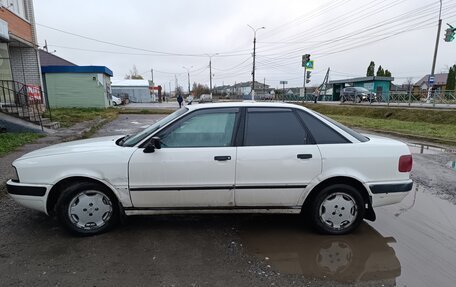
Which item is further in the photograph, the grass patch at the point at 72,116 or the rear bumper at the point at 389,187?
the grass patch at the point at 72,116

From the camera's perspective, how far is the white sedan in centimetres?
352

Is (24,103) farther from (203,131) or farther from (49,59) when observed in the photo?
(49,59)

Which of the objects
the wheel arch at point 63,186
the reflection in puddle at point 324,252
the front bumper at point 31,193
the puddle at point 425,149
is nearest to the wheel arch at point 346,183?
the reflection in puddle at point 324,252

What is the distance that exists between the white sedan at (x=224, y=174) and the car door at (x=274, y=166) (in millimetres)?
11

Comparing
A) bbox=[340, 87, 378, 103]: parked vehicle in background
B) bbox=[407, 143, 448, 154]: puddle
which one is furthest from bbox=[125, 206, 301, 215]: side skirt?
bbox=[340, 87, 378, 103]: parked vehicle in background

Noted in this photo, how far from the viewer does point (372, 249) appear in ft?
11.3

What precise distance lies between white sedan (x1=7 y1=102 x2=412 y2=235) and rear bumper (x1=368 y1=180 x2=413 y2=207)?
12mm

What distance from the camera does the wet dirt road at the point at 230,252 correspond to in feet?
9.44

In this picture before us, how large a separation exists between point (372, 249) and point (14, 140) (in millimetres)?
9856

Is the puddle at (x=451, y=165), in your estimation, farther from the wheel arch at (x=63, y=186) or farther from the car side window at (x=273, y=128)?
the wheel arch at (x=63, y=186)

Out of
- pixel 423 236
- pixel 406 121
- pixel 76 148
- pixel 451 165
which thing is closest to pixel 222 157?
pixel 76 148

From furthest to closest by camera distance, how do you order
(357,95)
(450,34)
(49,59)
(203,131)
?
(49,59)
(357,95)
(450,34)
(203,131)

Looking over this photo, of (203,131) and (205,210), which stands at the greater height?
(203,131)

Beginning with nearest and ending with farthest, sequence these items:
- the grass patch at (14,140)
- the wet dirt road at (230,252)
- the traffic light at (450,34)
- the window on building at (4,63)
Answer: the wet dirt road at (230,252)
the grass patch at (14,140)
the window on building at (4,63)
the traffic light at (450,34)
